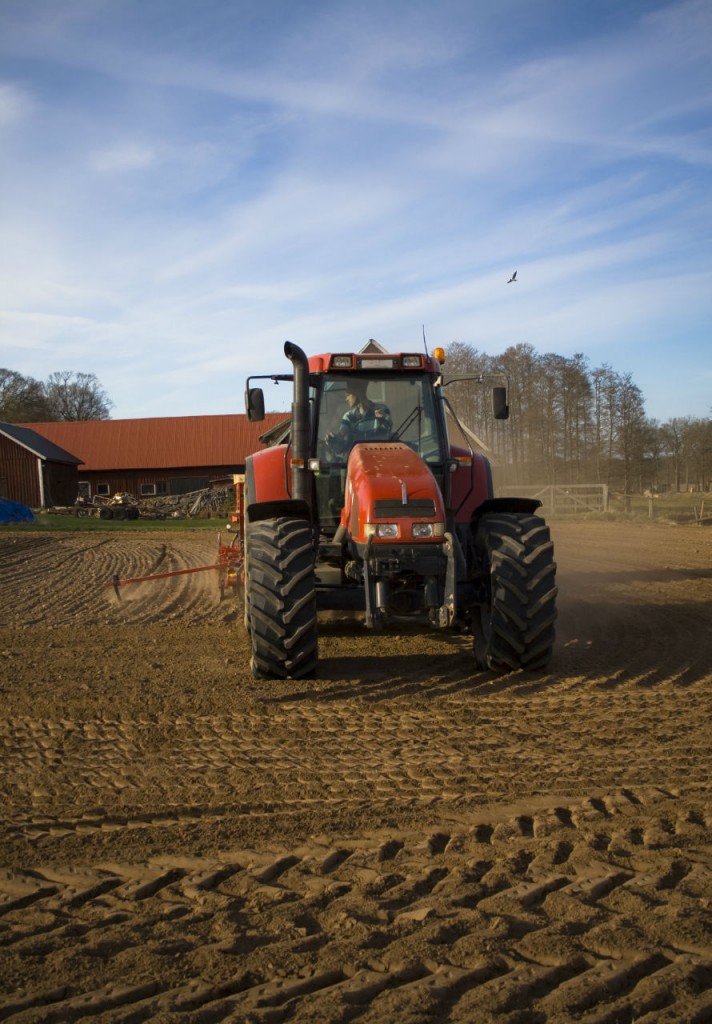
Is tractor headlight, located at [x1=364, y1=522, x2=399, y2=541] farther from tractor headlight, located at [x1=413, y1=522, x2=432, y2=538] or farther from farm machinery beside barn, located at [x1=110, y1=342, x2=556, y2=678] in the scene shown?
tractor headlight, located at [x1=413, y1=522, x2=432, y2=538]

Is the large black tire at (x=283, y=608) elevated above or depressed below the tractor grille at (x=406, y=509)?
below

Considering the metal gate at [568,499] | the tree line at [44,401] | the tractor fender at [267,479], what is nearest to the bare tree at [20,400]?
the tree line at [44,401]

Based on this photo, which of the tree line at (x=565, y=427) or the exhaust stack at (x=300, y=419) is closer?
the exhaust stack at (x=300, y=419)

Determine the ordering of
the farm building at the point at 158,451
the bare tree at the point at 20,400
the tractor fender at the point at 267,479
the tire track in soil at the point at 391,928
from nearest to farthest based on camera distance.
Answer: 1. the tire track in soil at the point at 391,928
2. the tractor fender at the point at 267,479
3. the farm building at the point at 158,451
4. the bare tree at the point at 20,400

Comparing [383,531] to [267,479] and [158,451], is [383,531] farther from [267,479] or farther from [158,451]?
[158,451]

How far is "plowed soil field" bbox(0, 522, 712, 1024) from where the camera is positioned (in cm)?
255

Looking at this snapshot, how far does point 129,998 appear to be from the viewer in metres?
2.52

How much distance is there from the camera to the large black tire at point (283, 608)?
6023mm

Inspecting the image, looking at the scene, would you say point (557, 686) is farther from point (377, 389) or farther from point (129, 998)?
point (129, 998)

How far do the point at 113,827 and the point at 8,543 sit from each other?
62.7ft

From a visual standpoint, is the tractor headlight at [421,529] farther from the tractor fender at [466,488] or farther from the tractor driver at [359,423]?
the tractor driver at [359,423]

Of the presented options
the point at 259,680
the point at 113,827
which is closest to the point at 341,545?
the point at 259,680

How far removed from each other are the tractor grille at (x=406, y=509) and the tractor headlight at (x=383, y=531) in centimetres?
6

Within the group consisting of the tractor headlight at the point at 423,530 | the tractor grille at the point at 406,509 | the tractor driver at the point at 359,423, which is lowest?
the tractor headlight at the point at 423,530
